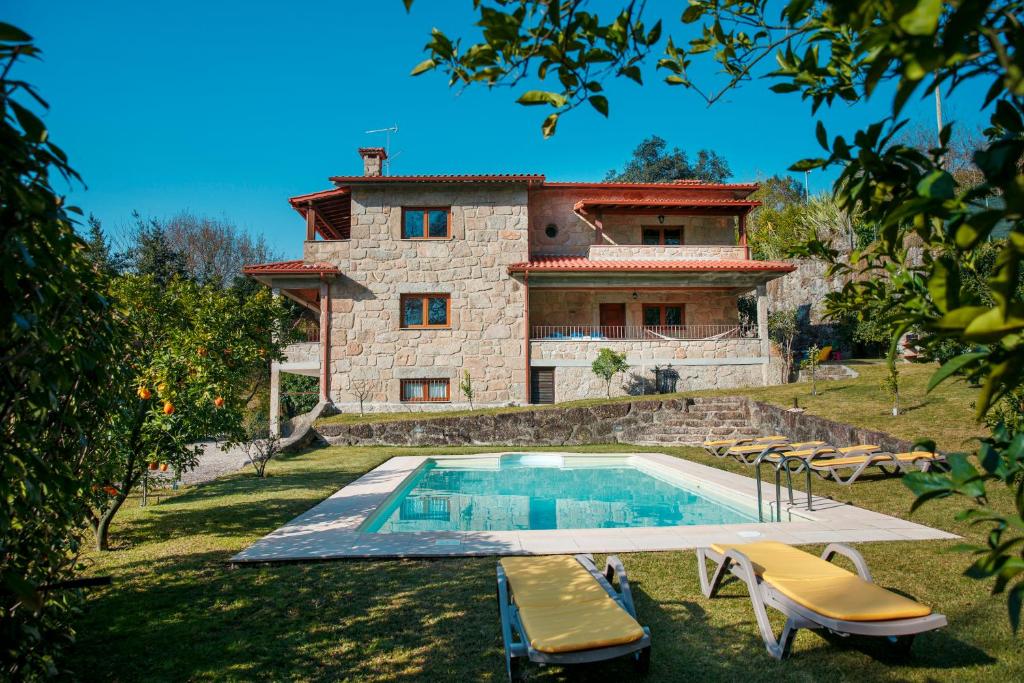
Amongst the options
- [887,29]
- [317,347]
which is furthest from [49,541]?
[317,347]

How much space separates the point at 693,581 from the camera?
17.1 ft

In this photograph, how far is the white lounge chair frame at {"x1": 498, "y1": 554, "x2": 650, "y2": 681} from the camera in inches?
128

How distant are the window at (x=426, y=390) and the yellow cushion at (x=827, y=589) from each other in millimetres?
16629

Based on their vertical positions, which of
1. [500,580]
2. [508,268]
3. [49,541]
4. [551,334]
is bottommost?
[500,580]

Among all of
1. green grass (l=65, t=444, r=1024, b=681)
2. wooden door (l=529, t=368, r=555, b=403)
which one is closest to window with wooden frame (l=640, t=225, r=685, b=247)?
wooden door (l=529, t=368, r=555, b=403)

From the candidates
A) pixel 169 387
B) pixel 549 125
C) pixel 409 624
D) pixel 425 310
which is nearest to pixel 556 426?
pixel 425 310

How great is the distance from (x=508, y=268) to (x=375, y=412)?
6.70 meters

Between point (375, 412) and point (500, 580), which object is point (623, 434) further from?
point (500, 580)

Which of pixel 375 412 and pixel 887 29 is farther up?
pixel 887 29

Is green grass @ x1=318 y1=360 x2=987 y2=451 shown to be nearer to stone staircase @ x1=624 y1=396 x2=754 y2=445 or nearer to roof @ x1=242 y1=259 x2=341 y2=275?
stone staircase @ x1=624 y1=396 x2=754 y2=445

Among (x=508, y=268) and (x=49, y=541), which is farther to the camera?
(x=508, y=268)

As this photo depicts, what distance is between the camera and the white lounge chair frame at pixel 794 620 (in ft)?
11.2

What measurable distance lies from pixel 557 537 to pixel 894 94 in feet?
21.1

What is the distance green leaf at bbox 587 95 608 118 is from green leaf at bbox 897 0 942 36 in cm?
103
